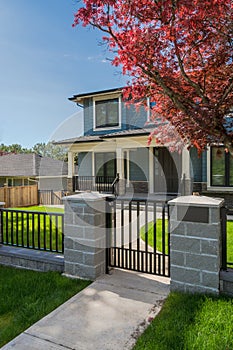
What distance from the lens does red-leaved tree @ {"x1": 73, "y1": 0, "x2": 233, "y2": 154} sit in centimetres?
396

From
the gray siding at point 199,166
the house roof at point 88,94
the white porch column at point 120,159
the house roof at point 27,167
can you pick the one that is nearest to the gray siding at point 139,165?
the white porch column at point 120,159

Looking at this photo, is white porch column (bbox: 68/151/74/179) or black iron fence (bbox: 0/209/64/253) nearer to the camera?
black iron fence (bbox: 0/209/64/253)

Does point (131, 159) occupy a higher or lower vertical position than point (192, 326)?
higher

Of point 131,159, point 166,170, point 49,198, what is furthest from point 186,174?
point 49,198

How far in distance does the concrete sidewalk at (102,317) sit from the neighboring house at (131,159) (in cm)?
776

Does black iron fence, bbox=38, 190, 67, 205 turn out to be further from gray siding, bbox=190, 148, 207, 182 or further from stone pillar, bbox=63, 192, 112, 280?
stone pillar, bbox=63, 192, 112, 280

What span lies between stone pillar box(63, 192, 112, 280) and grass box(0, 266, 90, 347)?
205mm

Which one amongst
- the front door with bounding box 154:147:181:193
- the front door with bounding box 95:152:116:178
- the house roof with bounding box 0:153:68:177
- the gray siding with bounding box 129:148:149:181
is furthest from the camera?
the house roof with bounding box 0:153:68:177

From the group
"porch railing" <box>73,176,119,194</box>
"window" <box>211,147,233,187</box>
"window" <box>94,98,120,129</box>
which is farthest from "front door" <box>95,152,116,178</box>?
"window" <box>211,147,233,187</box>

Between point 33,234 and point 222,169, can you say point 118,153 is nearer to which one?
point 222,169

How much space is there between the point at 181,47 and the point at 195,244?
3.46 m

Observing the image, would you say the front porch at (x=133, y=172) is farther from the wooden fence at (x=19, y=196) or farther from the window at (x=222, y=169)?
the wooden fence at (x=19, y=196)

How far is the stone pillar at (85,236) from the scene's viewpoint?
3.68m

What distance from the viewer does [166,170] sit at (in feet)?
41.4
